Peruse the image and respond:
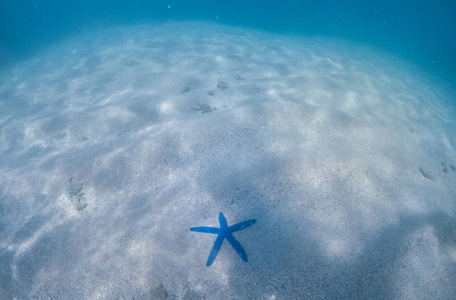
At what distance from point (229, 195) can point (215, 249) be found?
1.17 metres

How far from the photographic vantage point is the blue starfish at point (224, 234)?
3.53 metres

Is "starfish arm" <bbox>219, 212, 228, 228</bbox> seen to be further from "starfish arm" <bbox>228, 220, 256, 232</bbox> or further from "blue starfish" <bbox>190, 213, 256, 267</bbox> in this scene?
"starfish arm" <bbox>228, 220, 256, 232</bbox>

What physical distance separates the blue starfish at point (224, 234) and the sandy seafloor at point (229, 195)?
13 cm

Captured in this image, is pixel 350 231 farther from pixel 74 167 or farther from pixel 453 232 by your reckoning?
pixel 74 167

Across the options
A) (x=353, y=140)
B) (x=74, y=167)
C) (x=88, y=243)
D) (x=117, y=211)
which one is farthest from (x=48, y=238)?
(x=353, y=140)

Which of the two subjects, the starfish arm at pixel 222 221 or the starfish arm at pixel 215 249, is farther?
the starfish arm at pixel 222 221

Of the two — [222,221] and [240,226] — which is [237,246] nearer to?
[240,226]

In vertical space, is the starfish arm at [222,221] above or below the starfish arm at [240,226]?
below

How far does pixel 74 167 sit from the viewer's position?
558 cm

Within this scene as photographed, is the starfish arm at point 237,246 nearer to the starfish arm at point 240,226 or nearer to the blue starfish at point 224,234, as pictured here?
the blue starfish at point 224,234

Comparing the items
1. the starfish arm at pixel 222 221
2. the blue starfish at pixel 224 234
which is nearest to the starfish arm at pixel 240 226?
the blue starfish at pixel 224 234

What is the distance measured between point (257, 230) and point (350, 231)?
163cm

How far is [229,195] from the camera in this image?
14.8 ft

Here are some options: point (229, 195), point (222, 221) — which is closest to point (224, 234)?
point (222, 221)
